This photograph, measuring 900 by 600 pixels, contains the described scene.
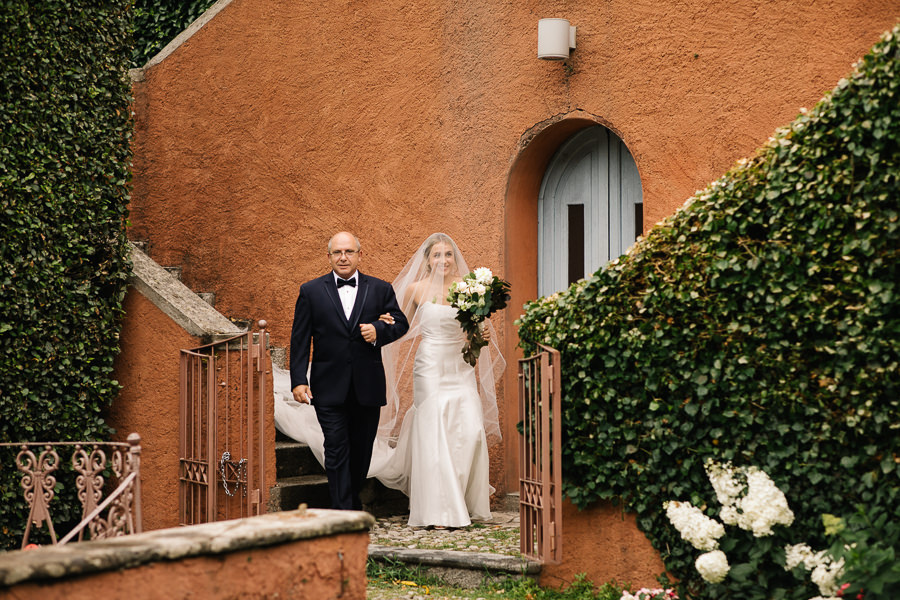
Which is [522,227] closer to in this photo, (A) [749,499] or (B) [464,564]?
(B) [464,564]

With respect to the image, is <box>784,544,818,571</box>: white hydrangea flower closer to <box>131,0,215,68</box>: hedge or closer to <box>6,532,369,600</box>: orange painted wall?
<box>6,532,369,600</box>: orange painted wall

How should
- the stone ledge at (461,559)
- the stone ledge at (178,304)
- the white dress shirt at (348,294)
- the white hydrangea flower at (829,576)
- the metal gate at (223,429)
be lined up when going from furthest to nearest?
the stone ledge at (178,304)
the white dress shirt at (348,294)
the metal gate at (223,429)
the stone ledge at (461,559)
the white hydrangea flower at (829,576)

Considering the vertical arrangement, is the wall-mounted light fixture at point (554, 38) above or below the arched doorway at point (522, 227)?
above

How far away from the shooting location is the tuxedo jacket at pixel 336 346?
672 centimetres

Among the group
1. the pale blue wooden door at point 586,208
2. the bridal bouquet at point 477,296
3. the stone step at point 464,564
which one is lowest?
the stone step at point 464,564

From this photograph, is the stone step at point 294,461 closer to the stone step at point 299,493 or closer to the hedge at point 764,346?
the stone step at point 299,493

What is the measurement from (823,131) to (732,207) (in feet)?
1.93

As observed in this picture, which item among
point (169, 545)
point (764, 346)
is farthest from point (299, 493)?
point (169, 545)

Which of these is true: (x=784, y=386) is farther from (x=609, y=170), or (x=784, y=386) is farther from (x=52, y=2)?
(x=52, y=2)

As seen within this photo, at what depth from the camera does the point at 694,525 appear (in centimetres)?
514

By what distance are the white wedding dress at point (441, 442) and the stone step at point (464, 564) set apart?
2.45 ft

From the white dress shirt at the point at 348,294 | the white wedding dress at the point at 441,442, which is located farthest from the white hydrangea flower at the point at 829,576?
the white dress shirt at the point at 348,294

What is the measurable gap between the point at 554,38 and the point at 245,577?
210 inches

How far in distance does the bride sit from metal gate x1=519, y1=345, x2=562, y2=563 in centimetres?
118
